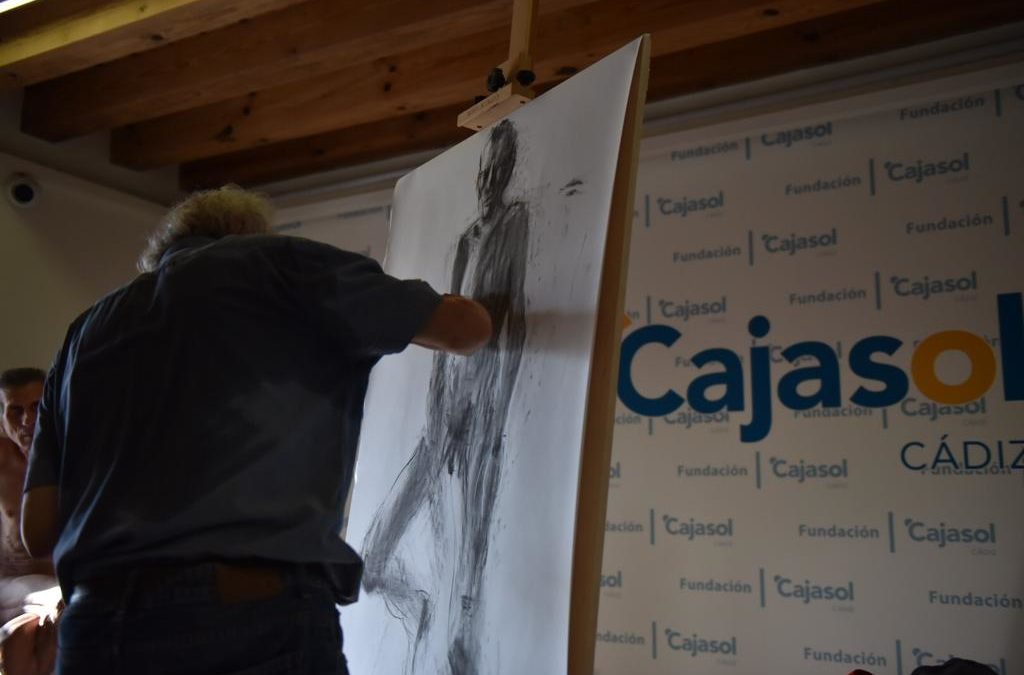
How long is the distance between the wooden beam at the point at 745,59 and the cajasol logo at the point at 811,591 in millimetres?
1821

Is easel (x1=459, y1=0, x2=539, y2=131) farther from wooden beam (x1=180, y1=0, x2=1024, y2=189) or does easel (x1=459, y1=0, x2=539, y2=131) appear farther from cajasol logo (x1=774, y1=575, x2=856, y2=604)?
cajasol logo (x1=774, y1=575, x2=856, y2=604)

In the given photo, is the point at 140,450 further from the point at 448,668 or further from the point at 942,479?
the point at 942,479

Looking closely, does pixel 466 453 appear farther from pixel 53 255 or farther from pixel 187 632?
pixel 53 255

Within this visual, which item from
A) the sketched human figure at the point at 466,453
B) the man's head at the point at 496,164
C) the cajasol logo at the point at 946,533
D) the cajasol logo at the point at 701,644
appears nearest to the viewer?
the sketched human figure at the point at 466,453

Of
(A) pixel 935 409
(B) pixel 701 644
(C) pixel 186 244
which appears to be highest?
(A) pixel 935 409

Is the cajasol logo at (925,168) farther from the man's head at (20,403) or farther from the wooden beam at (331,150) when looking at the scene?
the man's head at (20,403)

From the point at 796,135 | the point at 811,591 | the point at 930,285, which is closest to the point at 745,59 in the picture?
the point at 796,135

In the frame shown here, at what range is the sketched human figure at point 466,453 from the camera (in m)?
1.59

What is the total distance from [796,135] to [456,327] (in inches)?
93.7

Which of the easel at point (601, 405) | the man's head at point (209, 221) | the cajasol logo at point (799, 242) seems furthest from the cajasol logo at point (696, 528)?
the man's head at point (209, 221)

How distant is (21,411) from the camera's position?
2.98 meters

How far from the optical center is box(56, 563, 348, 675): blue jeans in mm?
1241

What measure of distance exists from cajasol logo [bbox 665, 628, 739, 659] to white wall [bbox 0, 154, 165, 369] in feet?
9.49

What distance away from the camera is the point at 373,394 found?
2.11 m
